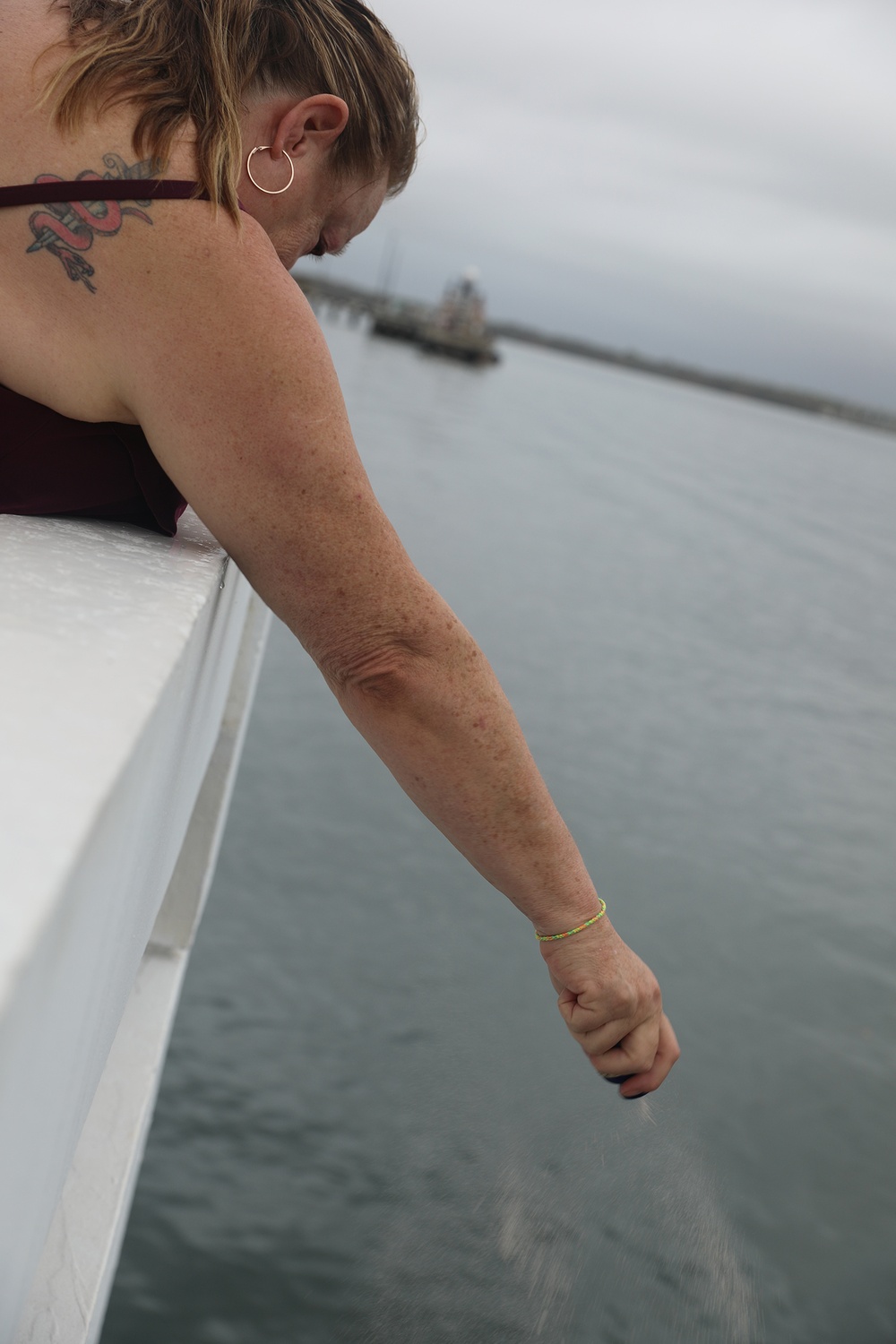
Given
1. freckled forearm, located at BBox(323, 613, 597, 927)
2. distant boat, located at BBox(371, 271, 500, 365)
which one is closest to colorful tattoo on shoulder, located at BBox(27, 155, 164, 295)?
freckled forearm, located at BBox(323, 613, 597, 927)

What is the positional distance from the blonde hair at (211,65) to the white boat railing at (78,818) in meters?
0.41

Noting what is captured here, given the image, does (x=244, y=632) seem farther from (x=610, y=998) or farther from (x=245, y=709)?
(x=610, y=998)

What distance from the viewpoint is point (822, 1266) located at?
412 centimetres

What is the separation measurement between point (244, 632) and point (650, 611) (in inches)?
442

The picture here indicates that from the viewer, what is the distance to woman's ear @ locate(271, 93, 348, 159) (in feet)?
4.13

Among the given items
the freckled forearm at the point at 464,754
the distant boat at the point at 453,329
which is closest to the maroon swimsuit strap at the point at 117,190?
the freckled forearm at the point at 464,754

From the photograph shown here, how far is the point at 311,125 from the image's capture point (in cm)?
129

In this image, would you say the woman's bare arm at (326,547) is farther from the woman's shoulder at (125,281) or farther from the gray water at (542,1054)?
the gray water at (542,1054)

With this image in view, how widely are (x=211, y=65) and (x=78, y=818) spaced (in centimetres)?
94

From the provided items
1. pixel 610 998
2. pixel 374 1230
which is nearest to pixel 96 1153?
pixel 610 998

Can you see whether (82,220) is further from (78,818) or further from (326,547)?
(78,818)

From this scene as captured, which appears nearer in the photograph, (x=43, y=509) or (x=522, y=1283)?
(x=43, y=509)

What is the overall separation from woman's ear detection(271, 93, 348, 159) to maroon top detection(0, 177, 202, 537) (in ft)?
1.23

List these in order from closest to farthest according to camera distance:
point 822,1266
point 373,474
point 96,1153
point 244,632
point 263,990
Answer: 1. point 96,1153
2. point 244,632
3. point 822,1266
4. point 263,990
5. point 373,474
